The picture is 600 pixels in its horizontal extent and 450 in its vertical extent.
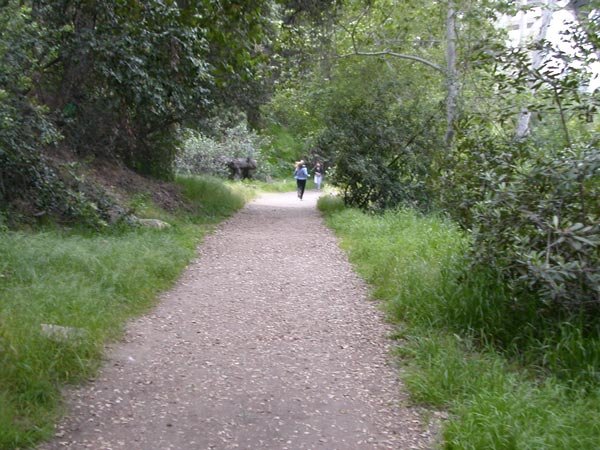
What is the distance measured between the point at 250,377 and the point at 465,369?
1765 millimetres

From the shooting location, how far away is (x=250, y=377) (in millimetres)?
5383

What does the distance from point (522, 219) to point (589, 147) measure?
2.72 feet

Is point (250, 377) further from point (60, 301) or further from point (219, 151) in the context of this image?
point (219, 151)

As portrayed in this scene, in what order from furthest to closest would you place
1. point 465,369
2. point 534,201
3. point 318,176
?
1. point 318,176
2. point 534,201
3. point 465,369

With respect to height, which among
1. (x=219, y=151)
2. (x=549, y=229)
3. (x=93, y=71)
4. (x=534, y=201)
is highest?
(x=93, y=71)

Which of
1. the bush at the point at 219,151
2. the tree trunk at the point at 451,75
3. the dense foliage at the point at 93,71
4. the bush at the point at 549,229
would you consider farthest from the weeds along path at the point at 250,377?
the bush at the point at 219,151

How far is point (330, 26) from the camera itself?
16.8m

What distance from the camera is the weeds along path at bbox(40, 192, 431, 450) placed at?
4.34 m

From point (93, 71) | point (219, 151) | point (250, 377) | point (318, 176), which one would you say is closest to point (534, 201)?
point (250, 377)

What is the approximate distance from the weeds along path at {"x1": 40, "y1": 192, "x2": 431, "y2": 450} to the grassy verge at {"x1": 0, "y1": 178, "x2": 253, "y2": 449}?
194mm

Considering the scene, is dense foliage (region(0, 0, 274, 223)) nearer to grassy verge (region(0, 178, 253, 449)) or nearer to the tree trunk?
grassy verge (region(0, 178, 253, 449))

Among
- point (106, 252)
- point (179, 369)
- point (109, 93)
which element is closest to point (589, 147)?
point (179, 369)

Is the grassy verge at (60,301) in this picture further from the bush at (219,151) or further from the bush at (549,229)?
the bush at (219,151)

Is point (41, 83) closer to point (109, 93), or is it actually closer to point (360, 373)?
point (109, 93)
